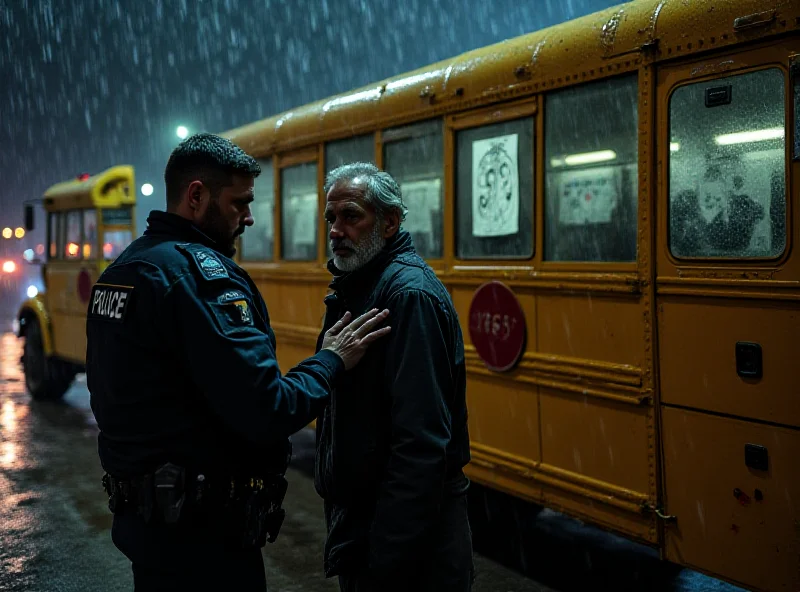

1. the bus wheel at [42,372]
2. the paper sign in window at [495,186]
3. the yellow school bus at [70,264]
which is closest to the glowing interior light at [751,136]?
the paper sign in window at [495,186]

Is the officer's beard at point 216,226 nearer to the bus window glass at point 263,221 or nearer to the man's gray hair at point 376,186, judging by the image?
the man's gray hair at point 376,186

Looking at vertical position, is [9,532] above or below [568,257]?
below

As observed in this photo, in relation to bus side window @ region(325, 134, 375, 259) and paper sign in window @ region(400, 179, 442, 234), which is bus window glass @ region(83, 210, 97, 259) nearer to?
bus side window @ region(325, 134, 375, 259)

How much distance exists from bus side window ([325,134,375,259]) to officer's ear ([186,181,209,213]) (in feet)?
11.0

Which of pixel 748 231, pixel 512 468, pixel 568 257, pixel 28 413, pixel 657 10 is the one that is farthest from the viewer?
pixel 28 413

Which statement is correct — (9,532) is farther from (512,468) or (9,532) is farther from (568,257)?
(568,257)

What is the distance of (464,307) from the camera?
5.00 metres

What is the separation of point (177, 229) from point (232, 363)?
0.47 meters

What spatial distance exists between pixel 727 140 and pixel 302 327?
405 centimetres

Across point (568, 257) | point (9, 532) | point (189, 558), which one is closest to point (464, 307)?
point (568, 257)

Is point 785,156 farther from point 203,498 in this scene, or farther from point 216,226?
point 203,498

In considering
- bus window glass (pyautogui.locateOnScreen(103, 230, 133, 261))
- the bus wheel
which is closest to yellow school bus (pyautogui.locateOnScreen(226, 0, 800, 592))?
bus window glass (pyautogui.locateOnScreen(103, 230, 133, 261))

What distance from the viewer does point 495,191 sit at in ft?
15.7

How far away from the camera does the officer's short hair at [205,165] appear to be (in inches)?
92.0
